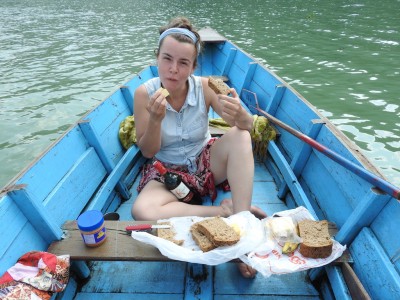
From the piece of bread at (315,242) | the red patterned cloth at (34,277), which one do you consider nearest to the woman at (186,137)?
the piece of bread at (315,242)

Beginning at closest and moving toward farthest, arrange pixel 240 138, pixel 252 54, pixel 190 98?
pixel 240 138, pixel 190 98, pixel 252 54

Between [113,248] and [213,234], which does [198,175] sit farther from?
[113,248]

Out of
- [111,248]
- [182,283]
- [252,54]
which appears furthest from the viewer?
[252,54]

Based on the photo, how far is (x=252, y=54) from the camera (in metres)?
10.6

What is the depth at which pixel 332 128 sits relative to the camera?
8.11 ft

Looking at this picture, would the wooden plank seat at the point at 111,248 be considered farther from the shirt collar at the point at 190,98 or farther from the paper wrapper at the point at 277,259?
the shirt collar at the point at 190,98

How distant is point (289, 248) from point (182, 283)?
0.83 meters

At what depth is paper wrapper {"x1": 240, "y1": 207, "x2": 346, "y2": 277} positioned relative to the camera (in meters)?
1.72

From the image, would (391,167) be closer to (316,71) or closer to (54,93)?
(316,71)

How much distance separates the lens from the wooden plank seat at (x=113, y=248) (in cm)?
179

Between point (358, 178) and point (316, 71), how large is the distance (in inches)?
285

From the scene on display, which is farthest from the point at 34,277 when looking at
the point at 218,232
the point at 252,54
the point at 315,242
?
the point at 252,54

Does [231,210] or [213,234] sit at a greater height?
[213,234]

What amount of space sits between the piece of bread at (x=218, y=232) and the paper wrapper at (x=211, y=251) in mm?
46
